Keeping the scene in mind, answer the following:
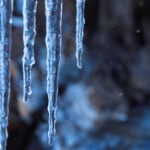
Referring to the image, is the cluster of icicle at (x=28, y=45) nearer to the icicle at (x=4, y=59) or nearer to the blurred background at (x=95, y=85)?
the icicle at (x=4, y=59)

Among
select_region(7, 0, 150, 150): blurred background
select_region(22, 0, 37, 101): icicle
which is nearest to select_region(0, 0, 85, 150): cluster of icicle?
select_region(22, 0, 37, 101): icicle

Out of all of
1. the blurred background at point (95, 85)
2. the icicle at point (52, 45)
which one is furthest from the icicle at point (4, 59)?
the blurred background at point (95, 85)

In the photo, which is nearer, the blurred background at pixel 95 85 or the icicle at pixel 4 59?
the icicle at pixel 4 59

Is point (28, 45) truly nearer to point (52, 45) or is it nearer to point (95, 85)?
point (52, 45)

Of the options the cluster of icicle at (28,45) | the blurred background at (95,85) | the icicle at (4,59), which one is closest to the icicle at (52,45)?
the cluster of icicle at (28,45)

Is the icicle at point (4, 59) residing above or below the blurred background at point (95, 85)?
above

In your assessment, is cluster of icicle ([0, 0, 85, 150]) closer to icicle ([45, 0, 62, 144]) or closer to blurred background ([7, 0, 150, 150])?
icicle ([45, 0, 62, 144])
